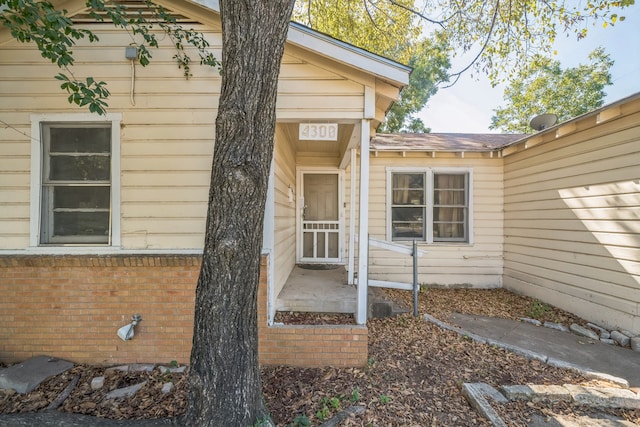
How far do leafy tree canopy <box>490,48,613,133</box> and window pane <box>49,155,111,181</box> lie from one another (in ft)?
59.4

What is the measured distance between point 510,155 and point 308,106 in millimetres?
4730

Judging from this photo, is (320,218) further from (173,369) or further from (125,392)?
(125,392)

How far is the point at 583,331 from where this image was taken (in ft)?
13.2

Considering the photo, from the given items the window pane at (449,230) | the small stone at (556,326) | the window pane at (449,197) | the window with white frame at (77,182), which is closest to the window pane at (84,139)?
the window with white frame at (77,182)

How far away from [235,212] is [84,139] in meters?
2.53

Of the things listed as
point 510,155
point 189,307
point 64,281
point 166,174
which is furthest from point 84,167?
point 510,155

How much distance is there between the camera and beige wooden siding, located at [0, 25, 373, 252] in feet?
10.4

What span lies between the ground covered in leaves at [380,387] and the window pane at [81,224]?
4.60ft

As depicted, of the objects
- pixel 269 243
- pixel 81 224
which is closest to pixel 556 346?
pixel 269 243

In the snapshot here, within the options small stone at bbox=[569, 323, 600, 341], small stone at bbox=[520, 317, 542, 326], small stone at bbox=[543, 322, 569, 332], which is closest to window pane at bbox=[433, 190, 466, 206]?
small stone at bbox=[520, 317, 542, 326]

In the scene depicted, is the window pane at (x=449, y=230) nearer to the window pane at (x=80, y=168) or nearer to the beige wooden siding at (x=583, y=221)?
the beige wooden siding at (x=583, y=221)

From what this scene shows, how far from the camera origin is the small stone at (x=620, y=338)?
369 cm

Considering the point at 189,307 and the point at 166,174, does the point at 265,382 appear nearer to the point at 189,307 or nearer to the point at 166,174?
the point at 189,307

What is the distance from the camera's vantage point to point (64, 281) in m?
3.15
